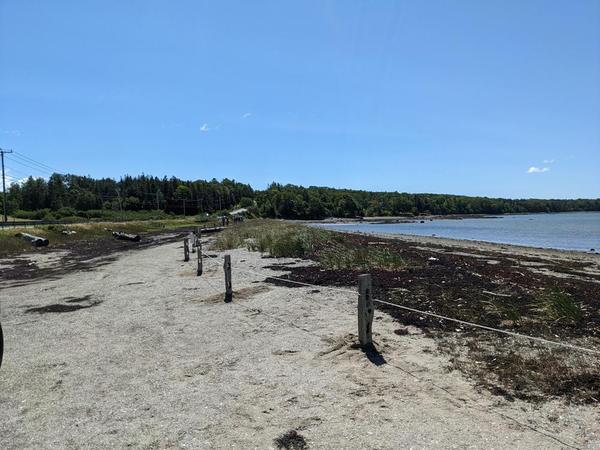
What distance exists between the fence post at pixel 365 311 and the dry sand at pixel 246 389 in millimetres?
262

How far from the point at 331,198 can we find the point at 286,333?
19133 cm

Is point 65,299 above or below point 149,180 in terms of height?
below

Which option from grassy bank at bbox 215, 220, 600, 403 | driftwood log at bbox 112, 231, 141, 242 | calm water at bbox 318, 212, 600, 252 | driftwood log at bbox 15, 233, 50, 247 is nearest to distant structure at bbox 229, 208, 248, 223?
calm water at bbox 318, 212, 600, 252

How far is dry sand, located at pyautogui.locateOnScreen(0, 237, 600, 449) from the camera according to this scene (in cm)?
461

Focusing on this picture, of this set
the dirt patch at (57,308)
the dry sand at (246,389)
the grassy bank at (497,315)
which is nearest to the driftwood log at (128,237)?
the grassy bank at (497,315)

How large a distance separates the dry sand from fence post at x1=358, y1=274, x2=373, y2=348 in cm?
26

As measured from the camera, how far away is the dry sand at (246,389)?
4.61 metres

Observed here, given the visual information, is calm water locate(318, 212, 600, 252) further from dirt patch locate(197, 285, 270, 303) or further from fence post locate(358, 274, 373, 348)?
fence post locate(358, 274, 373, 348)

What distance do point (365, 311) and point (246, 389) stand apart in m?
Answer: 2.18

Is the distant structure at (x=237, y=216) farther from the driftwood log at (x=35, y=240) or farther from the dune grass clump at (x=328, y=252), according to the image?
the dune grass clump at (x=328, y=252)

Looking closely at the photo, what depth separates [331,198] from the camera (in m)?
199

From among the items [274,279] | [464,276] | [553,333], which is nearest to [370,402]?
[553,333]

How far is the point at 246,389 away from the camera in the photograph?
5.89 m

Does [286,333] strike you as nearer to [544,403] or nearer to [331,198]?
[544,403]
